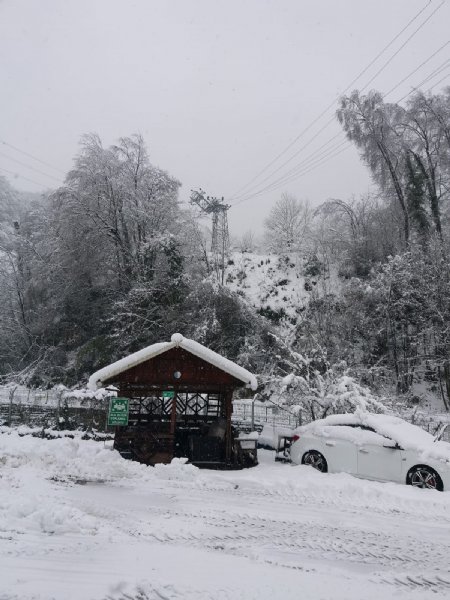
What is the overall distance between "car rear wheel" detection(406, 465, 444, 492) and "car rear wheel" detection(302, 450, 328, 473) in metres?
2.06

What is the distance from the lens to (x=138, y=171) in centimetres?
3025

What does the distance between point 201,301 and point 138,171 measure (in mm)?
11371

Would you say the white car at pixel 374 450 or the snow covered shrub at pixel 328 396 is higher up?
the snow covered shrub at pixel 328 396

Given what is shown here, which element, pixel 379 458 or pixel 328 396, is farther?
pixel 328 396

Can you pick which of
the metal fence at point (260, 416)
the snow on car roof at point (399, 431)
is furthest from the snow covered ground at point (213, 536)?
the metal fence at point (260, 416)

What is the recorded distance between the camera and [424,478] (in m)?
9.41

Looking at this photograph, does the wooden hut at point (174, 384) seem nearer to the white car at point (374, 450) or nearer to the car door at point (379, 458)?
the white car at point (374, 450)

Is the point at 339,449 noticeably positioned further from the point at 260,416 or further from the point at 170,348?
the point at 260,416

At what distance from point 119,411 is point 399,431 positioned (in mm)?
7455

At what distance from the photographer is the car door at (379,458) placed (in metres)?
9.82

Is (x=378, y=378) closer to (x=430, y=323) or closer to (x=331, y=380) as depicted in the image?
(x=430, y=323)

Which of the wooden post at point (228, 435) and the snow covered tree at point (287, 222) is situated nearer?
the wooden post at point (228, 435)

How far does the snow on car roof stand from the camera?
959 cm

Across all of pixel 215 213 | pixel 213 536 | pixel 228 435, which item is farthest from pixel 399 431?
pixel 215 213
